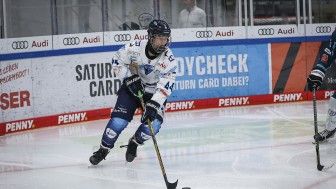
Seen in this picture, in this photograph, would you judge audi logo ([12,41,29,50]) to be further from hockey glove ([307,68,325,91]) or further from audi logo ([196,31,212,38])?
hockey glove ([307,68,325,91])

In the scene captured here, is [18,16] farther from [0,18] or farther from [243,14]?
[243,14]

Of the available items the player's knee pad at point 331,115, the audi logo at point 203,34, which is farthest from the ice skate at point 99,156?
the audi logo at point 203,34

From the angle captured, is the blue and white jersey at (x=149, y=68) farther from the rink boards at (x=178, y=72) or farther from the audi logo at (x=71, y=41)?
the audi logo at (x=71, y=41)

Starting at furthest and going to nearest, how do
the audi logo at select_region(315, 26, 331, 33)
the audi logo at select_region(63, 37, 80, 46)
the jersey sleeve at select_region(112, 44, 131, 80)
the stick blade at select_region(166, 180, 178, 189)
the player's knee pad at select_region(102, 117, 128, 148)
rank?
the audi logo at select_region(315, 26, 331, 33) < the audi logo at select_region(63, 37, 80, 46) < the player's knee pad at select_region(102, 117, 128, 148) < the jersey sleeve at select_region(112, 44, 131, 80) < the stick blade at select_region(166, 180, 178, 189)

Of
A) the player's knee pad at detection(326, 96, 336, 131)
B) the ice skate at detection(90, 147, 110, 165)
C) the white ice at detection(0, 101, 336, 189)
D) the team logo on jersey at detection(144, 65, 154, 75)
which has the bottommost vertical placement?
the white ice at detection(0, 101, 336, 189)

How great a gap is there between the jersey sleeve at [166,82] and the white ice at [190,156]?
706 mm

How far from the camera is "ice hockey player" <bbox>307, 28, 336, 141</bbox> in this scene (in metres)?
7.21

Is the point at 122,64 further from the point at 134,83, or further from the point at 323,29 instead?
the point at 323,29

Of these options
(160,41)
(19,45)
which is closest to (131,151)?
(160,41)

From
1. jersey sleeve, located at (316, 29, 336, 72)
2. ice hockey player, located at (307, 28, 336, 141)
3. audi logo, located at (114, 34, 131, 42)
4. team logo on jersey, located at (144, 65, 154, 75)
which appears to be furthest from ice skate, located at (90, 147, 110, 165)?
audi logo, located at (114, 34, 131, 42)

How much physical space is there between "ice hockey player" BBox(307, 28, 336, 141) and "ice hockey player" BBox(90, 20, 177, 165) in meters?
1.58

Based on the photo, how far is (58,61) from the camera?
32.4ft

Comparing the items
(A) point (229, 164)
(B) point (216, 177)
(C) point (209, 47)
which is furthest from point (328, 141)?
(C) point (209, 47)

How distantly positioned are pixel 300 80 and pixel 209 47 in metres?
1.79
